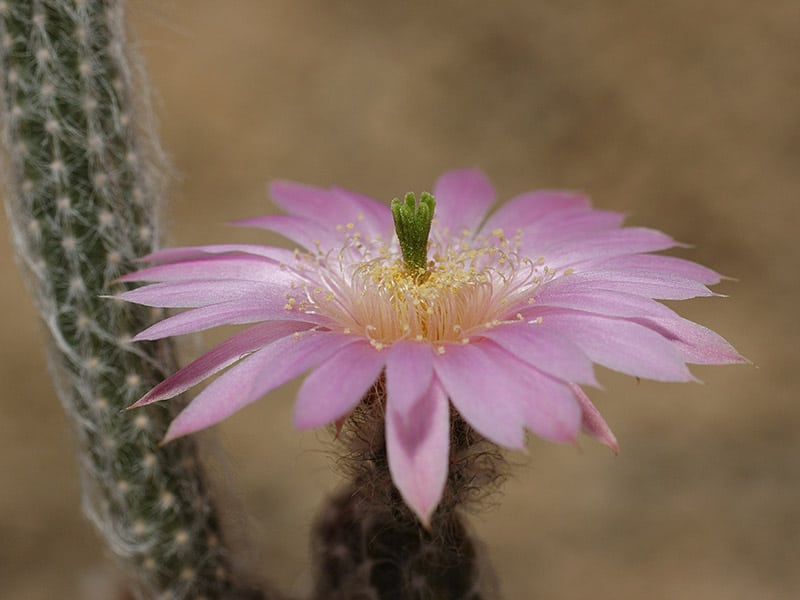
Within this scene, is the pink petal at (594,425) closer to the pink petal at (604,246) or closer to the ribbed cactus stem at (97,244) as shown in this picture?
the pink petal at (604,246)

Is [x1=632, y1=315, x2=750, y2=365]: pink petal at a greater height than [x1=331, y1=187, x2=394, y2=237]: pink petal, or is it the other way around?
[x1=331, y1=187, x2=394, y2=237]: pink petal

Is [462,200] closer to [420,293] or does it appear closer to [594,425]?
[420,293]

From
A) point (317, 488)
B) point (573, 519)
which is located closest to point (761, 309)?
point (573, 519)

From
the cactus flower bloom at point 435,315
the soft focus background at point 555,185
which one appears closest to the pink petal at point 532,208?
the cactus flower bloom at point 435,315

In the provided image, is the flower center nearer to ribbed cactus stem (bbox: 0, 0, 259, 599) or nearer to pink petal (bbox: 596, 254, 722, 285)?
pink petal (bbox: 596, 254, 722, 285)

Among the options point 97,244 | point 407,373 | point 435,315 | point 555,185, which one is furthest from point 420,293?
point 555,185

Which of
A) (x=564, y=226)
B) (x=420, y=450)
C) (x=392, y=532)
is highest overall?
(x=564, y=226)

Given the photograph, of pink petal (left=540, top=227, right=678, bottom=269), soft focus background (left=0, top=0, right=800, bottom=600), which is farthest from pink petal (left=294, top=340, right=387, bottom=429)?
soft focus background (left=0, top=0, right=800, bottom=600)
